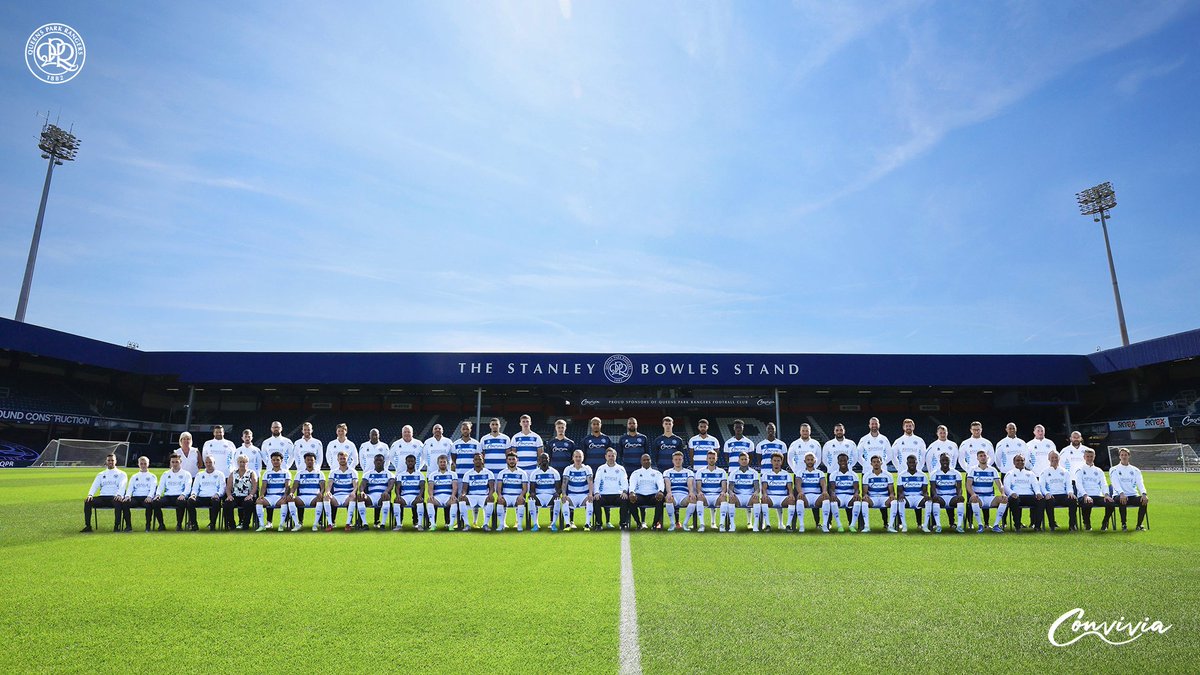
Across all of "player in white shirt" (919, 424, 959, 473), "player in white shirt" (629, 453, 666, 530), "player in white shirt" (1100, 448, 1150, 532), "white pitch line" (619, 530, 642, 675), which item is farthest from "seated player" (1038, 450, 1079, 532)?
"white pitch line" (619, 530, 642, 675)

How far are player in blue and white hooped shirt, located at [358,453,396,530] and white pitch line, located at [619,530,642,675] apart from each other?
208 inches

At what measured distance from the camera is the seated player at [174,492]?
10.5m

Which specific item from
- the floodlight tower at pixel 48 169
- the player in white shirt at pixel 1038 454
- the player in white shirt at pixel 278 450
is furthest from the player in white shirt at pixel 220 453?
the floodlight tower at pixel 48 169

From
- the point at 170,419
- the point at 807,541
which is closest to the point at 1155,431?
the point at 807,541

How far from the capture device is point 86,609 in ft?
16.4

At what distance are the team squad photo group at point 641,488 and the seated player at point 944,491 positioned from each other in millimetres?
22

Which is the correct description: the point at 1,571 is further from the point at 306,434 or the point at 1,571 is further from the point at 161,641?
the point at 306,434

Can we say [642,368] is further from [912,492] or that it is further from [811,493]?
[912,492]

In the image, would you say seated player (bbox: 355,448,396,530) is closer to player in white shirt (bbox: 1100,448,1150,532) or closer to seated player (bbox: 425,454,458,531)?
seated player (bbox: 425,454,458,531)

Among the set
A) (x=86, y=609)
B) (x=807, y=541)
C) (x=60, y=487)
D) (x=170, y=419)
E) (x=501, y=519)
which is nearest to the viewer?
(x=86, y=609)

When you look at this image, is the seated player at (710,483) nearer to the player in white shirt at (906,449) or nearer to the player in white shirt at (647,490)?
the player in white shirt at (647,490)

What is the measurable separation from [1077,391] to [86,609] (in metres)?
45.7

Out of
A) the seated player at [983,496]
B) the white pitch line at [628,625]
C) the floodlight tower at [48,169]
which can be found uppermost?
the floodlight tower at [48,169]

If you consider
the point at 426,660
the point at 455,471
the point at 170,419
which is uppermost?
the point at 170,419
